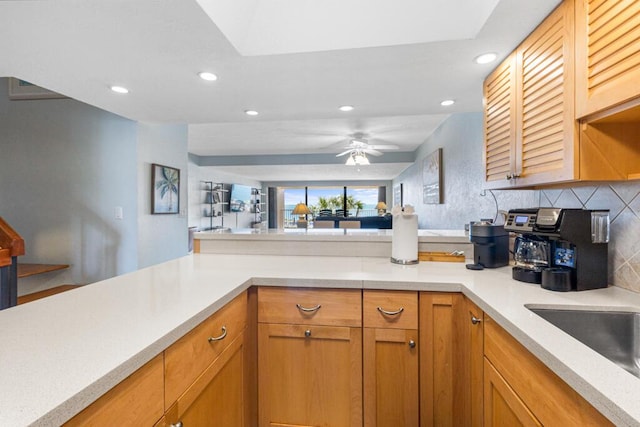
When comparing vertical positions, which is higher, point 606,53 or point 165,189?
point 606,53

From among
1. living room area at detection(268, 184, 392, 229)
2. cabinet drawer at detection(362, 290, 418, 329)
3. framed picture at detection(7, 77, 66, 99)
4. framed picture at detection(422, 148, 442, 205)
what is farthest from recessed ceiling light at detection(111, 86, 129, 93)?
living room area at detection(268, 184, 392, 229)

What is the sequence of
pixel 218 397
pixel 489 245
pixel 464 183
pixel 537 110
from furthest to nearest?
pixel 464 183 < pixel 489 245 < pixel 537 110 < pixel 218 397

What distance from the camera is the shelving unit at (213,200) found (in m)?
7.53

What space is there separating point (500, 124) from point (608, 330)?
41.2 inches

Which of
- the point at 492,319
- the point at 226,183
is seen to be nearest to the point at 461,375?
the point at 492,319

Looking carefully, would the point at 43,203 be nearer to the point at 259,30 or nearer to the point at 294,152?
the point at 259,30

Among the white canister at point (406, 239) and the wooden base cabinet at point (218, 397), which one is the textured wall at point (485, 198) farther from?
the wooden base cabinet at point (218, 397)

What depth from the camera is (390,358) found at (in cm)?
151

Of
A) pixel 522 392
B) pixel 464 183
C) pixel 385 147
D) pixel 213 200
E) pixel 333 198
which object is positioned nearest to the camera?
pixel 522 392

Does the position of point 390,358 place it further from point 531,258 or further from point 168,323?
point 168,323

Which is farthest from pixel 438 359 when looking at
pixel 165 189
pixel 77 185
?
pixel 77 185

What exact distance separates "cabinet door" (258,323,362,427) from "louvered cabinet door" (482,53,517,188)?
43.3 inches

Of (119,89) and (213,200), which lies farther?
(213,200)

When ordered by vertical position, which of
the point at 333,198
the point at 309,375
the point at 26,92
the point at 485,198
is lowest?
the point at 309,375
